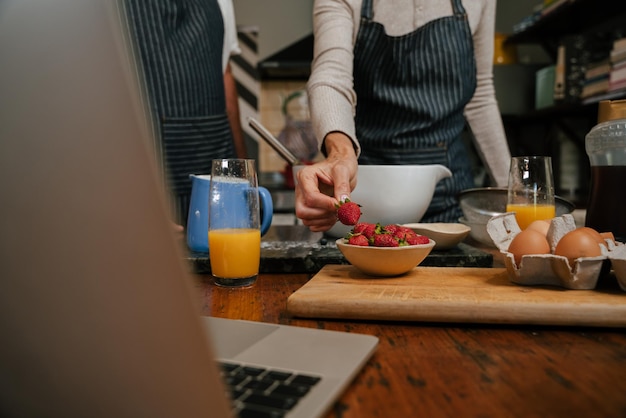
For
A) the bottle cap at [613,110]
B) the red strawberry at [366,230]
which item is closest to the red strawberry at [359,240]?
the red strawberry at [366,230]

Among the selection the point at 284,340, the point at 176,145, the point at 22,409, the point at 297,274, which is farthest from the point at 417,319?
the point at 176,145

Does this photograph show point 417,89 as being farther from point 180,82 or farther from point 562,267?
point 562,267

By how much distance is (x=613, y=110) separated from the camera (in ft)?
3.44

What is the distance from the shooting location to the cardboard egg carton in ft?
2.47

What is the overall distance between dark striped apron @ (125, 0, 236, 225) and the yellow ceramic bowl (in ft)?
3.40

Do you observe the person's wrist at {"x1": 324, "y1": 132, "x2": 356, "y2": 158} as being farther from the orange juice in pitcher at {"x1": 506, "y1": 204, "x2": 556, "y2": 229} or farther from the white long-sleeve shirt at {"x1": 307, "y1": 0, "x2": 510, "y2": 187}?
the orange juice in pitcher at {"x1": 506, "y1": 204, "x2": 556, "y2": 229}

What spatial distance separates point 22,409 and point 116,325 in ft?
0.44

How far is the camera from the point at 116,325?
0.28 metres

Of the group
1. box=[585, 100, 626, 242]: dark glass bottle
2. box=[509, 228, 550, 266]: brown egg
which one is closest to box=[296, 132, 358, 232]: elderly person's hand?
box=[509, 228, 550, 266]: brown egg

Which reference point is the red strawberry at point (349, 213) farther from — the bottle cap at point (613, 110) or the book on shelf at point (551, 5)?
the book on shelf at point (551, 5)

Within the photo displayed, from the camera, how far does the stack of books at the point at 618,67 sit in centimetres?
235

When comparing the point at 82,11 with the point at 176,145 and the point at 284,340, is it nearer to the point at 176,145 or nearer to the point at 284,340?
the point at 284,340

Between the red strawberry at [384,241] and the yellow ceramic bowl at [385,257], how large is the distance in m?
0.02

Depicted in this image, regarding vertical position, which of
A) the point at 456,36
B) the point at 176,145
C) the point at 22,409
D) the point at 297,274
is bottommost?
the point at 297,274
